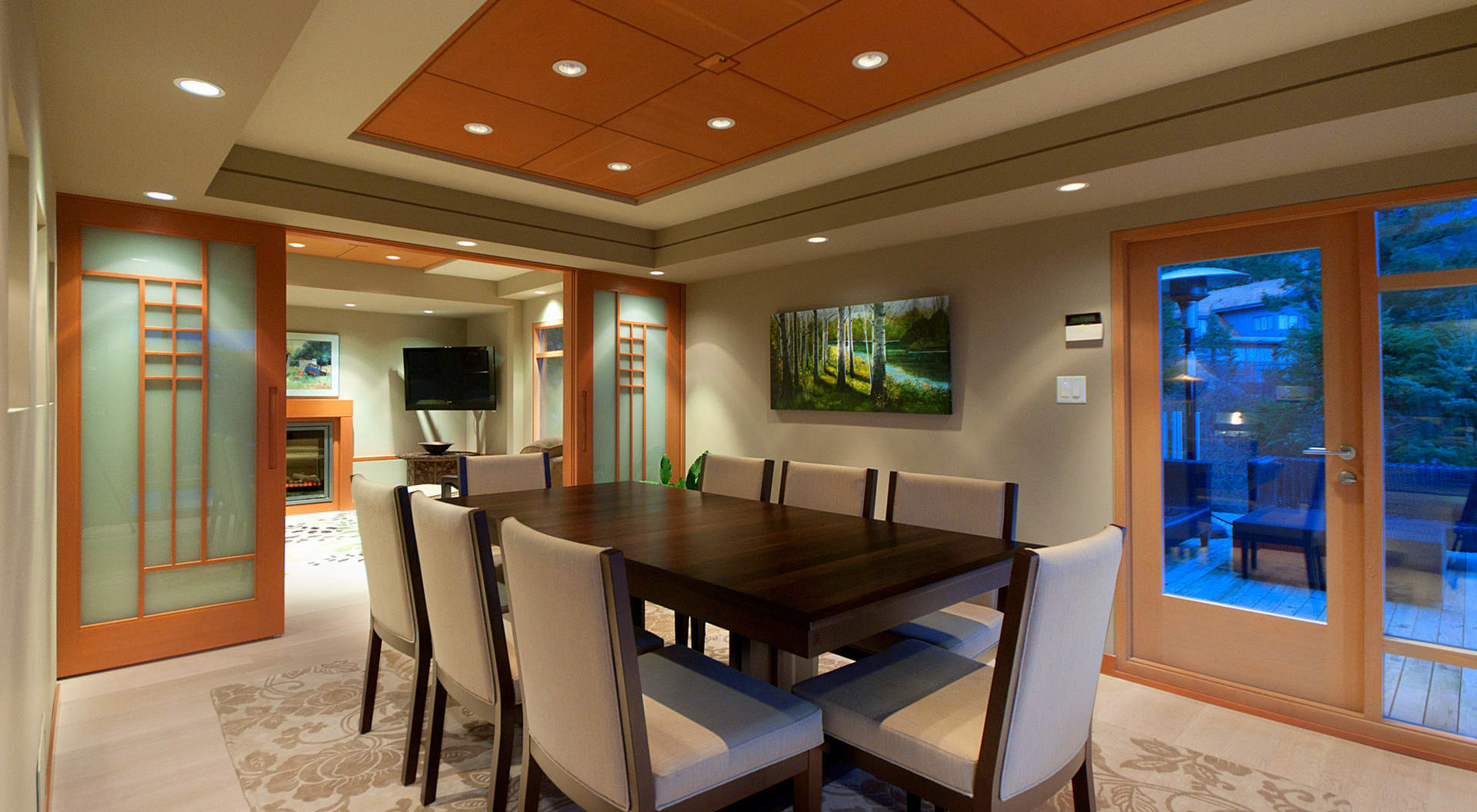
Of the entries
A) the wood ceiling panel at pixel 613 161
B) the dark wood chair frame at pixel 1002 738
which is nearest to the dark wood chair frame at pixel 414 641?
the dark wood chair frame at pixel 1002 738

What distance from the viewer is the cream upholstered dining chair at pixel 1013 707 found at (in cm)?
147

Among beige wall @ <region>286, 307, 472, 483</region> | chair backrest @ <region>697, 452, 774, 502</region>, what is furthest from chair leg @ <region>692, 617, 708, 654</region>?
beige wall @ <region>286, 307, 472, 483</region>

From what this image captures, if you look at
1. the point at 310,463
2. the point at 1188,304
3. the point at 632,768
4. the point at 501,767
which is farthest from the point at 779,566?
the point at 310,463

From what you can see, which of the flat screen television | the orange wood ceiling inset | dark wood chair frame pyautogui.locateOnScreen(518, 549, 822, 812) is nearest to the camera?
dark wood chair frame pyautogui.locateOnScreen(518, 549, 822, 812)

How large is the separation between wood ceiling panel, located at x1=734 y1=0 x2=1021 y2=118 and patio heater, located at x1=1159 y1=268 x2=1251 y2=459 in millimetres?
1490

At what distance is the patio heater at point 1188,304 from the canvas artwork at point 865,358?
108 cm

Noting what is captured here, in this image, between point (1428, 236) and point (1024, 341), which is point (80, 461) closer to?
point (1024, 341)

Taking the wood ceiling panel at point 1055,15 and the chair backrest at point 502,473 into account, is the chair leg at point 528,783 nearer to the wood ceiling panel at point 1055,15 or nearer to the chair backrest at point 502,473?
the chair backrest at point 502,473

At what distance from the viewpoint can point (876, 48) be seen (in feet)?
7.86

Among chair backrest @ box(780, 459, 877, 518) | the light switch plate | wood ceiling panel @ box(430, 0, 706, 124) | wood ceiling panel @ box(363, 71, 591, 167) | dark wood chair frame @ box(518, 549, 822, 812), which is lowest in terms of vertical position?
dark wood chair frame @ box(518, 549, 822, 812)

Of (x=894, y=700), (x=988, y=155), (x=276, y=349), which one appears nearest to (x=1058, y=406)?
(x=988, y=155)

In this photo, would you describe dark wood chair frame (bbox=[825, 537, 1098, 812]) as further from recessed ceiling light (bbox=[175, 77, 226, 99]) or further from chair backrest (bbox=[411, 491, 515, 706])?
recessed ceiling light (bbox=[175, 77, 226, 99])

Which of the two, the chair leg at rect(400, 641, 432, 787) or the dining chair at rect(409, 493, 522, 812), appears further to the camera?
the chair leg at rect(400, 641, 432, 787)

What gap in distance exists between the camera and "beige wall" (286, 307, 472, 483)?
823 centimetres
